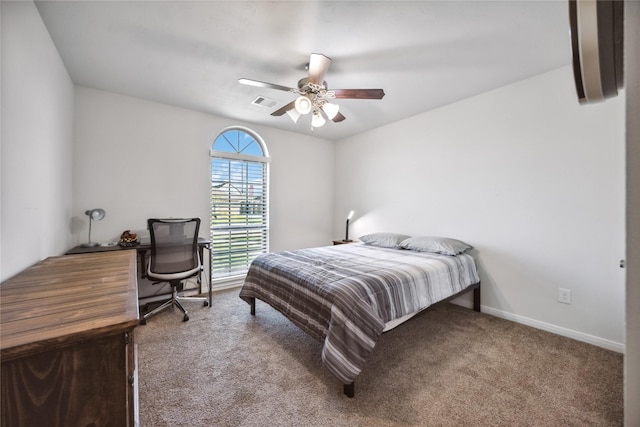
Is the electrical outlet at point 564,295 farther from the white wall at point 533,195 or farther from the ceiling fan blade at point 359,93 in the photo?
the ceiling fan blade at point 359,93

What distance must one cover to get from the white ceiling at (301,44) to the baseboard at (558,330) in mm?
2436

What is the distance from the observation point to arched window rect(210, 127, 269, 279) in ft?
12.1

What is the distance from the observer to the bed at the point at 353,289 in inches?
63.6

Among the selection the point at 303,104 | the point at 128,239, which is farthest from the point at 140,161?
the point at 303,104

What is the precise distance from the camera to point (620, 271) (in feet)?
6.78

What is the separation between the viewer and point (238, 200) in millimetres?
3863

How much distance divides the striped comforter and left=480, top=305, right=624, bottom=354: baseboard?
0.42 metres

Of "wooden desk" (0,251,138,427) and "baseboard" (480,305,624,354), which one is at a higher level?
"wooden desk" (0,251,138,427)

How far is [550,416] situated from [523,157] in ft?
7.27

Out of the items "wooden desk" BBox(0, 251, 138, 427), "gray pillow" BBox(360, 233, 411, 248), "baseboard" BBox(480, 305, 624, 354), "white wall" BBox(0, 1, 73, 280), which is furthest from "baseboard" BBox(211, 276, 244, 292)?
"baseboard" BBox(480, 305, 624, 354)

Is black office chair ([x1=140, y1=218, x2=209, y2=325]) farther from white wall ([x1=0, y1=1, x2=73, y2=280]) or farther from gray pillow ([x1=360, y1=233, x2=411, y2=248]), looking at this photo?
gray pillow ([x1=360, y1=233, x2=411, y2=248])

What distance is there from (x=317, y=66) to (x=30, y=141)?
2029mm

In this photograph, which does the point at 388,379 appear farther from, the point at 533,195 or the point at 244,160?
the point at 244,160

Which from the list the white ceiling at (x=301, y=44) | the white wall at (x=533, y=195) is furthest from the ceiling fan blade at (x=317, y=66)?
the white wall at (x=533, y=195)
